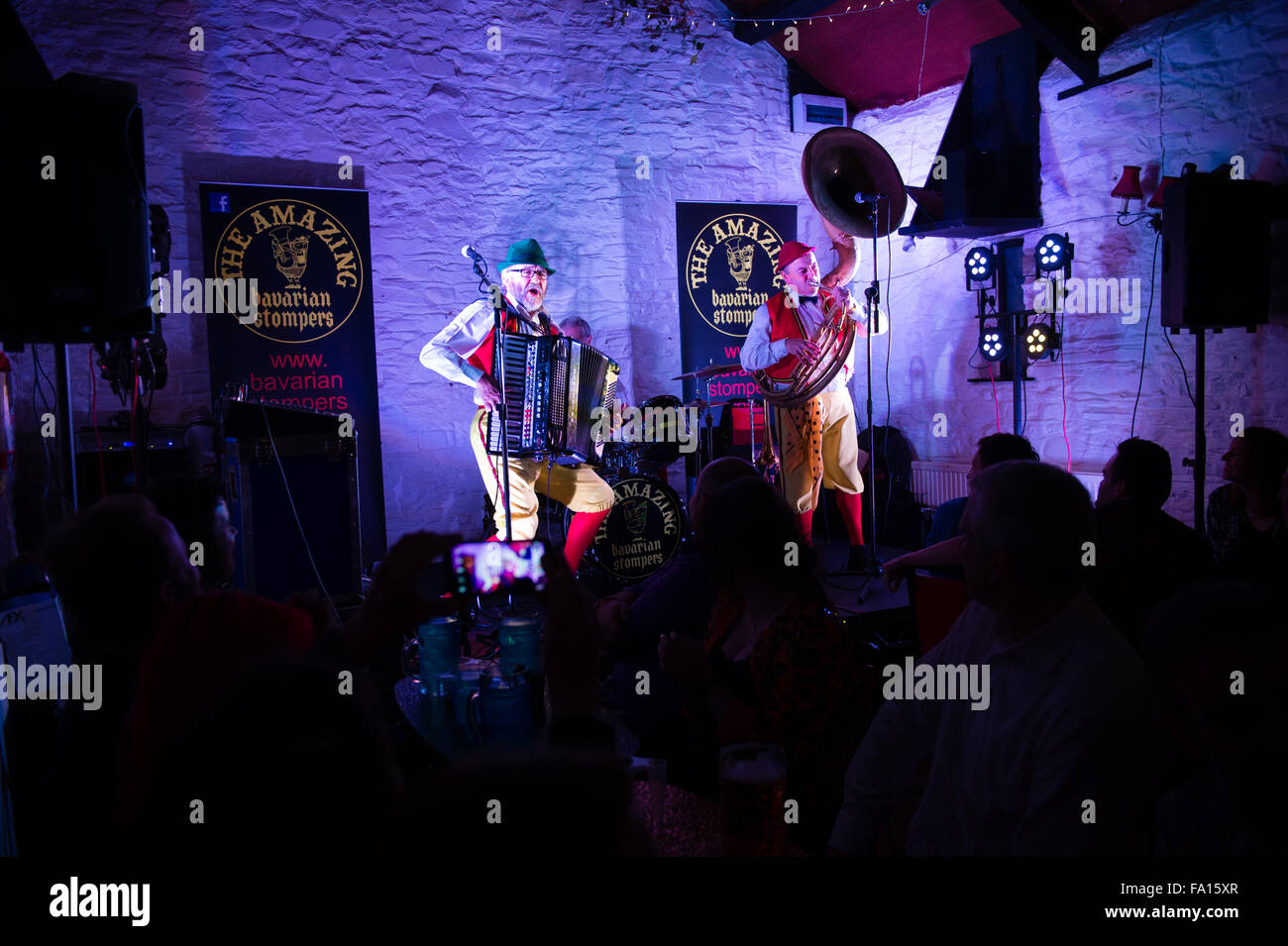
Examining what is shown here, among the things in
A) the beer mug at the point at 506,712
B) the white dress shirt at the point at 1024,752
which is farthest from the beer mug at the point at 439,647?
the white dress shirt at the point at 1024,752

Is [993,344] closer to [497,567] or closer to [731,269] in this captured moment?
[731,269]

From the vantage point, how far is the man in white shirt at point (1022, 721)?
138 cm

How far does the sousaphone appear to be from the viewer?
5445 millimetres

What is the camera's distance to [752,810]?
135 centimetres

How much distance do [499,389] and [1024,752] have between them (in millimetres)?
3870

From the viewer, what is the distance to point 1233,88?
5.27 meters

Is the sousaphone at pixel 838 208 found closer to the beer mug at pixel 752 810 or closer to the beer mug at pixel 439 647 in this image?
the beer mug at pixel 439 647

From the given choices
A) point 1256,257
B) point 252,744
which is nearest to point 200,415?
point 252,744

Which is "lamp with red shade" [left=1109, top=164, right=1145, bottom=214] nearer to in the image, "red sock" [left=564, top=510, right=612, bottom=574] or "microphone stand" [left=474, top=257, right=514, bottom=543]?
"red sock" [left=564, top=510, right=612, bottom=574]

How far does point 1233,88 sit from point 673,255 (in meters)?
4.13

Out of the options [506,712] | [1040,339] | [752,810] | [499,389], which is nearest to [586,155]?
[499,389]

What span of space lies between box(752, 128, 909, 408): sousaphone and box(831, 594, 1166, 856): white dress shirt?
3.74 meters

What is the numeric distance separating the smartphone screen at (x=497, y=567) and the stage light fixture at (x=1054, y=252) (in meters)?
5.80
